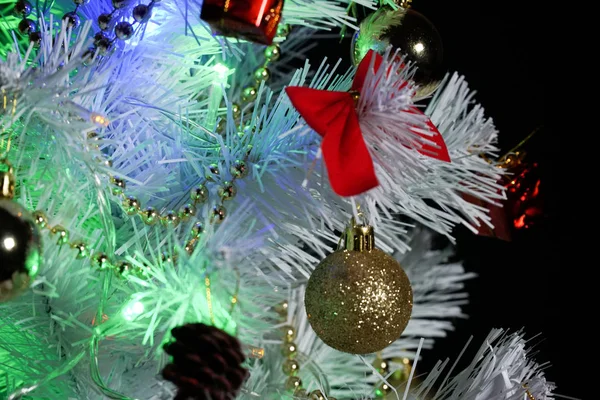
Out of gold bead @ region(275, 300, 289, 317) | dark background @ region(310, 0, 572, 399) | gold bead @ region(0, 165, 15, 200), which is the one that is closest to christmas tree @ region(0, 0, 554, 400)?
gold bead @ region(0, 165, 15, 200)

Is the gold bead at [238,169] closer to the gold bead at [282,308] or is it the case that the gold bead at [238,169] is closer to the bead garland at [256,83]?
the bead garland at [256,83]

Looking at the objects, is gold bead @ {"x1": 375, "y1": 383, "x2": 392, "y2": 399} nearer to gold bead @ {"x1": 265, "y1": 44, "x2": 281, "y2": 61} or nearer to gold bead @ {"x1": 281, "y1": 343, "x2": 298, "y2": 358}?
gold bead @ {"x1": 281, "y1": 343, "x2": 298, "y2": 358}

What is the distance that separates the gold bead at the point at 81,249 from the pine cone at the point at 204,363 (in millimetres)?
132

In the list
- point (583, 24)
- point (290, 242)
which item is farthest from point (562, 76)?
point (290, 242)

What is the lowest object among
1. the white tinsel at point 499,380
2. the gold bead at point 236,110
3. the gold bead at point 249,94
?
the white tinsel at point 499,380

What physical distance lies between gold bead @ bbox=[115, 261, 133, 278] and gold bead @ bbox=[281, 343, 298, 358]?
0.25 m

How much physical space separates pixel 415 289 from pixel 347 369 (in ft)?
0.51

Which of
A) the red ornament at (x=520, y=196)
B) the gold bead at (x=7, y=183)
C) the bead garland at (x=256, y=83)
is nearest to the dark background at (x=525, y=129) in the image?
the red ornament at (x=520, y=196)

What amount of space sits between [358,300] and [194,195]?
14 cm

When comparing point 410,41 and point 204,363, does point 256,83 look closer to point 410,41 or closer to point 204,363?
point 410,41

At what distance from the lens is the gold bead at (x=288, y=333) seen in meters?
0.65

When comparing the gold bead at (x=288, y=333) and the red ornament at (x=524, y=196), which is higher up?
the red ornament at (x=524, y=196)

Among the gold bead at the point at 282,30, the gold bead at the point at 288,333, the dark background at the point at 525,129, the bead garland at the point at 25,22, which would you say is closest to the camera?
the bead garland at the point at 25,22

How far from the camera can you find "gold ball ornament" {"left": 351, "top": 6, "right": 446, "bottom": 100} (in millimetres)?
488
